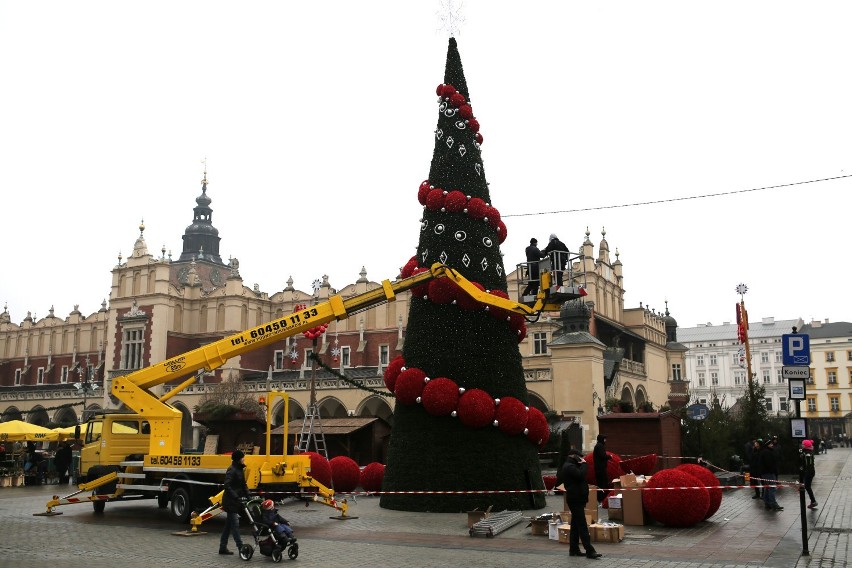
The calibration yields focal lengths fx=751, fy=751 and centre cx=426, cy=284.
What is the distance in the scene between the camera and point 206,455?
15.2 metres

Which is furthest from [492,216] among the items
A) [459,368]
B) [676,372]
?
[676,372]

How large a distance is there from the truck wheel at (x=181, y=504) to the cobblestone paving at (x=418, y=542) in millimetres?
278

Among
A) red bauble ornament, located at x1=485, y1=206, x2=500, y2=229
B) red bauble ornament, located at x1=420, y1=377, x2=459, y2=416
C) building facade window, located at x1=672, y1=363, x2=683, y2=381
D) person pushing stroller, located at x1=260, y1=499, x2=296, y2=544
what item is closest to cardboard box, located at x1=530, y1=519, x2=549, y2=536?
red bauble ornament, located at x1=420, y1=377, x2=459, y2=416

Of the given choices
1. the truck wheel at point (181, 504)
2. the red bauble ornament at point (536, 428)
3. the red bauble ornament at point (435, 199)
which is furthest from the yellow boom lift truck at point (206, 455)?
the red bauble ornament at point (536, 428)

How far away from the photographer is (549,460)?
2961cm

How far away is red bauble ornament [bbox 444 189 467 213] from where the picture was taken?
685 inches

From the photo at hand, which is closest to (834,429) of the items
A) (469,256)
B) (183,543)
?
(469,256)

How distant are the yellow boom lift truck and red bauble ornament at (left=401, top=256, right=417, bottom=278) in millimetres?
1088

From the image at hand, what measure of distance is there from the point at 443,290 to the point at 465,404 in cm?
258

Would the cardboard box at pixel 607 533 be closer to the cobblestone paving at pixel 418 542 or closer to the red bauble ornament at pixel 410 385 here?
the cobblestone paving at pixel 418 542

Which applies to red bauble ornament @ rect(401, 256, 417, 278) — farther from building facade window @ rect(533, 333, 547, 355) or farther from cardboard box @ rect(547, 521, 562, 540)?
building facade window @ rect(533, 333, 547, 355)

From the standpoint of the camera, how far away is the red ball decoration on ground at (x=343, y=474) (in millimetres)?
20781

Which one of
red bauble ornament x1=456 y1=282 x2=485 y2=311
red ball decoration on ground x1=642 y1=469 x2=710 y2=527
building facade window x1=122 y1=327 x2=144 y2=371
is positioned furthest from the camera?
building facade window x1=122 y1=327 x2=144 y2=371

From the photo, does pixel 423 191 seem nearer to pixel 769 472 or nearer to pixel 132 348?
pixel 769 472
